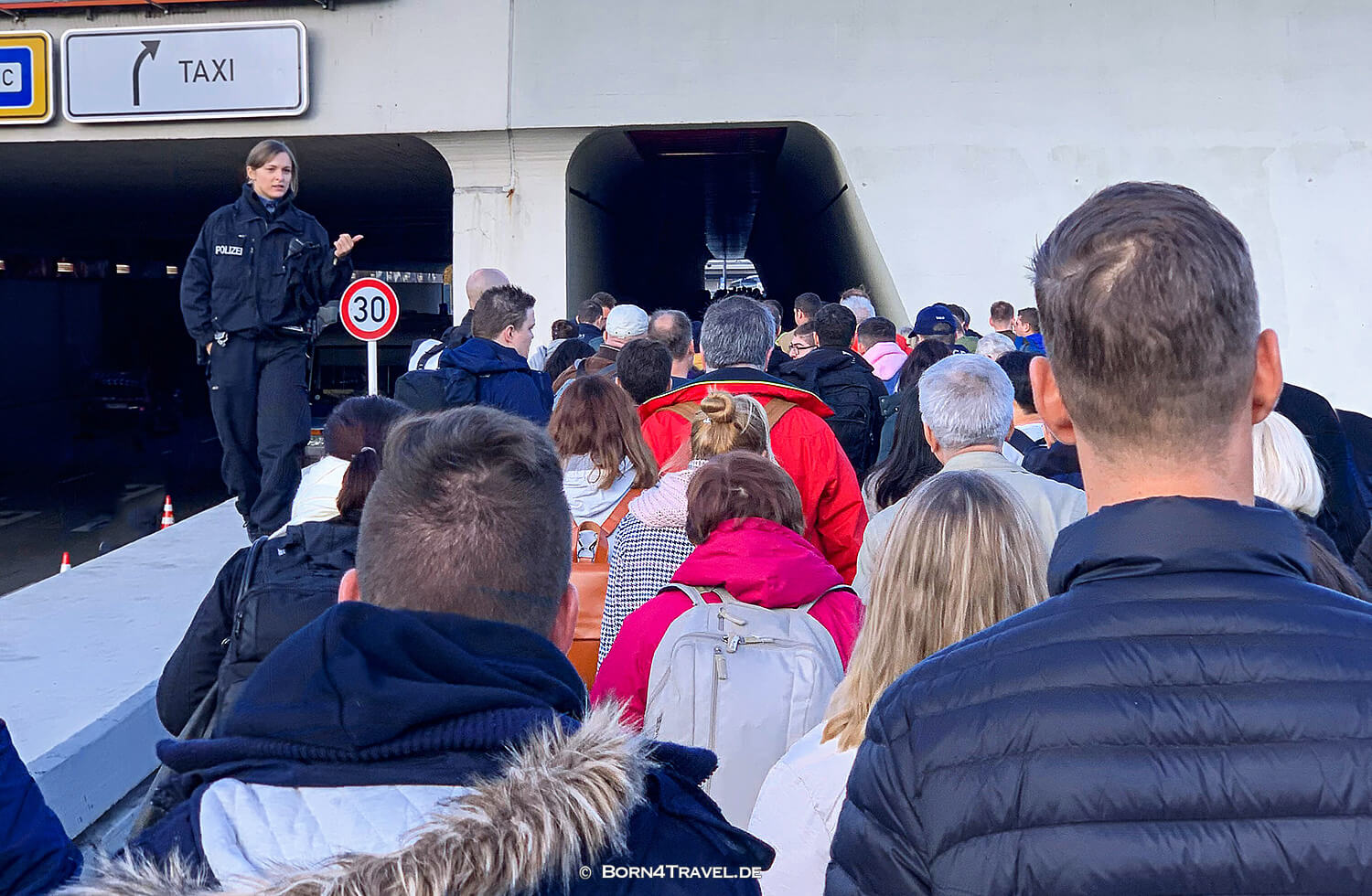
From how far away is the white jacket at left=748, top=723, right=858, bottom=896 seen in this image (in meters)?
2.39

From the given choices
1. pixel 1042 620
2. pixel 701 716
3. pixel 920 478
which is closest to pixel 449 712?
pixel 1042 620

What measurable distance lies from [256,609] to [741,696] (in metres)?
1.31

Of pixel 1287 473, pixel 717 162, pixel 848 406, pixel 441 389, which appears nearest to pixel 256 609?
pixel 1287 473

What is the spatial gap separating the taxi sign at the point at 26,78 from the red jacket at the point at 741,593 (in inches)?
542

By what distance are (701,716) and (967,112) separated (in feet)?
37.5

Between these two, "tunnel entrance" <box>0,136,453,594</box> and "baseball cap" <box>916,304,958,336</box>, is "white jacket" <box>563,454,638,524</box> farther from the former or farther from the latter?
"tunnel entrance" <box>0,136,453,594</box>

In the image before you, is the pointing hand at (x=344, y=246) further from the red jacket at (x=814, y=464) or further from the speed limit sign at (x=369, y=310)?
the speed limit sign at (x=369, y=310)

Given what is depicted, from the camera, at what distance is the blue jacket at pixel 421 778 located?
1382 mm

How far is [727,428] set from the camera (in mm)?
4680

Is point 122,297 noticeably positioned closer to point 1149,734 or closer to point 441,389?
point 441,389

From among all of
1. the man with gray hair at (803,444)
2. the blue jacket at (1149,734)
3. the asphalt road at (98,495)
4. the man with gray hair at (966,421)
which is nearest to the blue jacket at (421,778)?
the blue jacket at (1149,734)

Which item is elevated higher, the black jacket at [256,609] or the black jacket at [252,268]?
the black jacket at [252,268]

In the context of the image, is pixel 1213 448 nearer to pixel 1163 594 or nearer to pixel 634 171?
pixel 1163 594

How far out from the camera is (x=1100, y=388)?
4.71 feet
